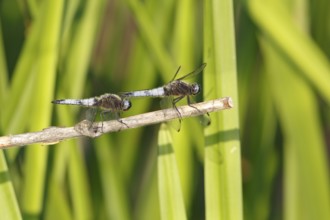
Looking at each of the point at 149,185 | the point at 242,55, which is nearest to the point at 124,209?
the point at 149,185

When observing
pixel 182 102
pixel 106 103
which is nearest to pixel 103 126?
pixel 106 103

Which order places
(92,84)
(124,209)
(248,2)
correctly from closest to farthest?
(248,2), (124,209), (92,84)

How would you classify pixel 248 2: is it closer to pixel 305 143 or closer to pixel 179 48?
pixel 179 48

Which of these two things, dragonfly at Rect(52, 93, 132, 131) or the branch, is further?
dragonfly at Rect(52, 93, 132, 131)

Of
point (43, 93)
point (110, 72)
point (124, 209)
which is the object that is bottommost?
point (124, 209)

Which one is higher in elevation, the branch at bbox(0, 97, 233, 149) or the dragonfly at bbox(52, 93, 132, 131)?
the dragonfly at bbox(52, 93, 132, 131)
